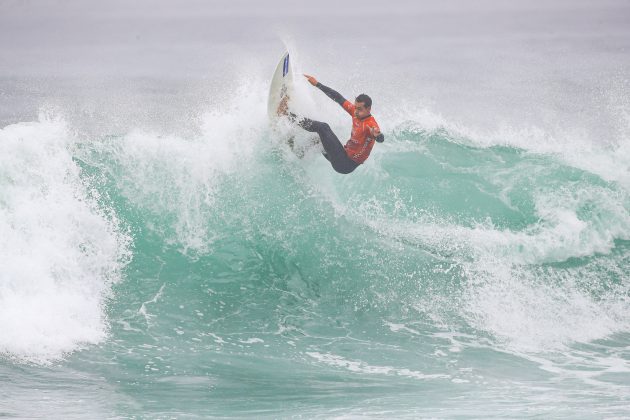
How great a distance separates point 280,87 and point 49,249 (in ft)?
11.7

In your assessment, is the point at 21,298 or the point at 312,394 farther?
the point at 21,298

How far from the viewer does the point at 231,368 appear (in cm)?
804

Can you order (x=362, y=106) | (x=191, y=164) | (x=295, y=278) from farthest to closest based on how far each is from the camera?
(x=191, y=164) → (x=295, y=278) → (x=362, y=106)

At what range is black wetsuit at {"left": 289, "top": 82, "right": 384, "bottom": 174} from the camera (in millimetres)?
9828

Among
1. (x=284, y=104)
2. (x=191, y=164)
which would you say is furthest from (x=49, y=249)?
(x=284, y=104)

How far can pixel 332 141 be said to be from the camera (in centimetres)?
981

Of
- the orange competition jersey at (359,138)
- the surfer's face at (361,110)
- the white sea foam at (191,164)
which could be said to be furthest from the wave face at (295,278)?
the surfer's face at (361,110)

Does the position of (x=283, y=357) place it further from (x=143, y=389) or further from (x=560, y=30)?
(x=560, y=30)

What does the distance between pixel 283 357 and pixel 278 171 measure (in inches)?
130

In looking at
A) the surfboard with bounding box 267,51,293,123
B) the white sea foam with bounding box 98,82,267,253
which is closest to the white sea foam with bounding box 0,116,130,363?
the white sea foam with bounding box 98,82,267,253

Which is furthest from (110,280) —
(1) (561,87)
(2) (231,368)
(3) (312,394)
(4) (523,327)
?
(1) (561,87)

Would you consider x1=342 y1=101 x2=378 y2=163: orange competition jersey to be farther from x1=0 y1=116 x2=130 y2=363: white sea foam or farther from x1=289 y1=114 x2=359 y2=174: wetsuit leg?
x1=0 y1=116 x2=130 y2=363: white sea foam

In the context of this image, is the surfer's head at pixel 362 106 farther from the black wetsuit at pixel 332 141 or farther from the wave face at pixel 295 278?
the wave face at pixel 295 278

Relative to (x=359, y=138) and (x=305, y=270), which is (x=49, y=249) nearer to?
(x=305, y=270)
